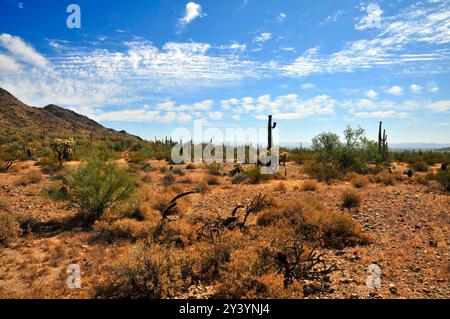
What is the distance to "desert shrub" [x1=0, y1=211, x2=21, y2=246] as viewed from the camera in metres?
7.10

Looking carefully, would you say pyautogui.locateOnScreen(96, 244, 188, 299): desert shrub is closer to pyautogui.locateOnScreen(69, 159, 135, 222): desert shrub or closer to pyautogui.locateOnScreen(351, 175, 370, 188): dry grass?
pyautogui.locateOnScreen(69, 159, 135, 222): desert shrub

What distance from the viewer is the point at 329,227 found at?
7590mm

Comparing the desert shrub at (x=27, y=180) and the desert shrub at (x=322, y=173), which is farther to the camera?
the desert shrub at (x=322, y=173)

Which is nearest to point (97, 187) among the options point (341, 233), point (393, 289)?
point (341, 233)

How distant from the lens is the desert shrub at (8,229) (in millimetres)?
7102

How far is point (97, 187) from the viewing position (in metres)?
9.20

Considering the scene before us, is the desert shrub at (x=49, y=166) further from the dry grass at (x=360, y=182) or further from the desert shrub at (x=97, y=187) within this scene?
the dry grass at (x=360, y=182)

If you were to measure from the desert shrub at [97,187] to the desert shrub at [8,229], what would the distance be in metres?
1.80

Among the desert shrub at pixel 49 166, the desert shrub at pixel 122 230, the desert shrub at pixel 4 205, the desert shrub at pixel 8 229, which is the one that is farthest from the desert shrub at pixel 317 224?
the desert shrub at pixel 49 166

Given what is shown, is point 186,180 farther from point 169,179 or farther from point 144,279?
point 144,279

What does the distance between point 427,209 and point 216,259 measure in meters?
7.82

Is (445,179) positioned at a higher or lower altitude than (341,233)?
higher

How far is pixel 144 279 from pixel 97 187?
506 centimetres

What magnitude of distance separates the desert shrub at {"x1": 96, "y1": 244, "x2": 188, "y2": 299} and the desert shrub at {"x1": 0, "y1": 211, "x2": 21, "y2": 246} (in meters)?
3.66
